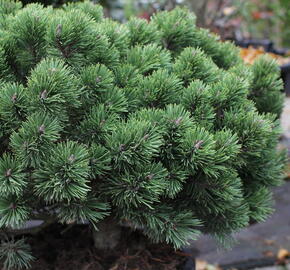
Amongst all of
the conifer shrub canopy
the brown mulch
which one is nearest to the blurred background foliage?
the brown mulch

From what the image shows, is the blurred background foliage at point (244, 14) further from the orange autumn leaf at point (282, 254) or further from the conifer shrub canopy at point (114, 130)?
the conifer shrub canopy at point (114, 130)

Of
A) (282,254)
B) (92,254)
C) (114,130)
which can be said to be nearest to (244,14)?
(282,254)

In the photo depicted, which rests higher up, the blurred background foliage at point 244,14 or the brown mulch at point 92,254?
the blurred background foliage at point 244,14

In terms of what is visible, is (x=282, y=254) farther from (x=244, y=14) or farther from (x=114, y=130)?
A: (x=244, y=14)

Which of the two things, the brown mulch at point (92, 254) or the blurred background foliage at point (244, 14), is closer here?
the brown mulch at point (92, 254)

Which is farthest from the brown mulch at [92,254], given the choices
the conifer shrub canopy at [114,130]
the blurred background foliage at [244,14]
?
the blurred background foliage at [244,14]

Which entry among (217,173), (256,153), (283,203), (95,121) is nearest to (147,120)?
(95,121)
